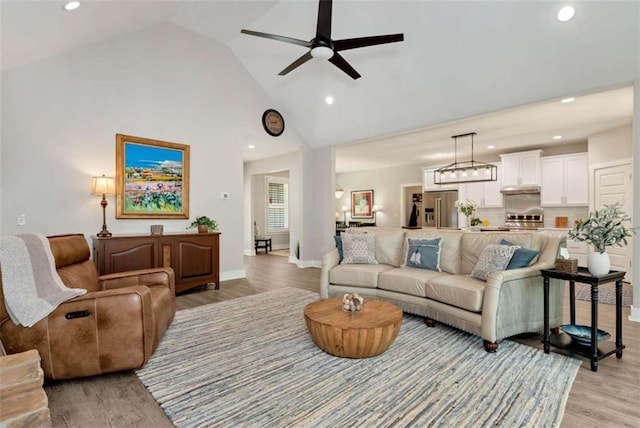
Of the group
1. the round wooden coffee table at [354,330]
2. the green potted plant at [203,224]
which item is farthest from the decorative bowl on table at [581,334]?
the green potted plant at [203,224]

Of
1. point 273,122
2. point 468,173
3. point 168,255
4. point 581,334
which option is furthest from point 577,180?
point 168,255

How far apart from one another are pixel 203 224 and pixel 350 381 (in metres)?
3.63

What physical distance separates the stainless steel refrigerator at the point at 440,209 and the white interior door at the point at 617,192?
2.97 m

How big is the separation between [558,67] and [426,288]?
280 cm

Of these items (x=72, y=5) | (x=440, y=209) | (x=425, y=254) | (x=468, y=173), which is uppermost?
(x=72, y=5)

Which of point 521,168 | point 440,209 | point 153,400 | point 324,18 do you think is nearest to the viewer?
point 153,400

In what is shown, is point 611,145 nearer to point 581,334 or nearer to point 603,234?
point 603,234

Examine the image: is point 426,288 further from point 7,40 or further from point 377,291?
point 7,40

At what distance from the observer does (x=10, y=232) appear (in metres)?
3.73

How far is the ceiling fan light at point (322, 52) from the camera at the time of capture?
3157 millimetres

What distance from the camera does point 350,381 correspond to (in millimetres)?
2217

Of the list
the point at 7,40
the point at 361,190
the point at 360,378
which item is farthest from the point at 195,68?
the point at 361,190

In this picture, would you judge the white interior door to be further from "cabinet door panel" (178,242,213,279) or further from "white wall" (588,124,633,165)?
"cabinet door panel" (178,242,213,279)

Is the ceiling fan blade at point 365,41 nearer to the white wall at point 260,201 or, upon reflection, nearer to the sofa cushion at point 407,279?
the sofa cushion at point 407,279
